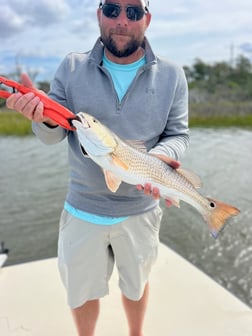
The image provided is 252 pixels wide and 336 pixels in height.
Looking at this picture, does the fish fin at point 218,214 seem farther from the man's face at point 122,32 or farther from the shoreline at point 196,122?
the shoreline at point 196,122

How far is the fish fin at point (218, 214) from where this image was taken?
7.32 feet

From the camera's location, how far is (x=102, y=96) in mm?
2352

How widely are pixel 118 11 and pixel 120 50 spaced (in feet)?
0.76

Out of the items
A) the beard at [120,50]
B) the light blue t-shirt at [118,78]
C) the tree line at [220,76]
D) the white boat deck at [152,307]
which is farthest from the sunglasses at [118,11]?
the tree line at [220,76]

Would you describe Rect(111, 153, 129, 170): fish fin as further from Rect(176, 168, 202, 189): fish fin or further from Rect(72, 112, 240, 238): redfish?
Rect(176, 168, 202, 189): fish fin

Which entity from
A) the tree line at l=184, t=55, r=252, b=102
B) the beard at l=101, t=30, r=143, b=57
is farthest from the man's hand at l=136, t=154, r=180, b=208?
the tree line at l=184, t=55, r=252, b=102

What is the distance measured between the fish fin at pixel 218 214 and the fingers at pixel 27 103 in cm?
110

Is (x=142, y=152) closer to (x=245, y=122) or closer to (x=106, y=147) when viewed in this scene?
(x=106, y=147)

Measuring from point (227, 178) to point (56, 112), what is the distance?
9.26 m

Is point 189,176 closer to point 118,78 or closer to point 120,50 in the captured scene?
point 118,78

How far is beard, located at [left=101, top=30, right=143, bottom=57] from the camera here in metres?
2.37

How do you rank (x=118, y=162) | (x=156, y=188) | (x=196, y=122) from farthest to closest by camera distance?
1. (x=196, y=122)
2. (x=156, y=188)
3. (x=118, y=162)

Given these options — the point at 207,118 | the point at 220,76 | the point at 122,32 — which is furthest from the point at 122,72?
the point at 220,76

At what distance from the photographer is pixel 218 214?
2.25 metres
